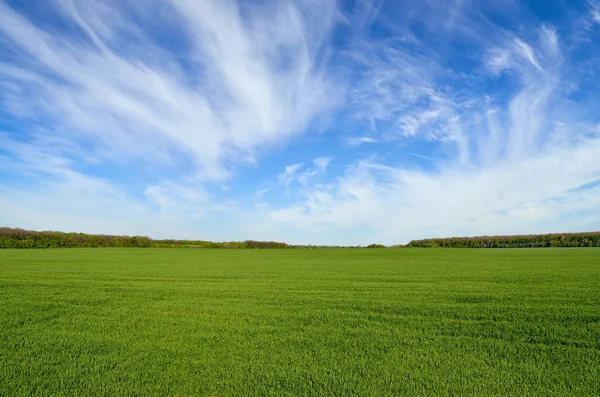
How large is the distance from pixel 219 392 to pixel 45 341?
3270 mm

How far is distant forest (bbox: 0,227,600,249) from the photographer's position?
41.3m

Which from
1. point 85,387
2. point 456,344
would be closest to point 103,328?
point 85,387

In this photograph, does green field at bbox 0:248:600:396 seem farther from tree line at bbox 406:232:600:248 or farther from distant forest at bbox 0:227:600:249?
tree line at bbox 406:232:600:248

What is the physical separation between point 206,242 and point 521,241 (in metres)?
44.0

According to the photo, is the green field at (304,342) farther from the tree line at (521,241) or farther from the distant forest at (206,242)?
the tree line at (521,241)

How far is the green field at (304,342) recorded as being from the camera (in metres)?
3.71

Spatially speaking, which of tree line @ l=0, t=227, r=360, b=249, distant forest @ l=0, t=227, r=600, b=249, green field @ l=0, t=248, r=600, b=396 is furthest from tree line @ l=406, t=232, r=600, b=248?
green field @ l=0, t=248, r=600, b=396

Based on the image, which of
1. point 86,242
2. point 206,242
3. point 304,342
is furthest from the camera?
point 206,242

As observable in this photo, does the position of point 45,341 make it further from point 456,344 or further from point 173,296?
point 456,344

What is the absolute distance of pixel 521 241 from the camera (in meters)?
47.0

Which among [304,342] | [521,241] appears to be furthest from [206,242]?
[304,342]

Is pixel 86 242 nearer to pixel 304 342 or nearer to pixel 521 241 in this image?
pixel 304 342

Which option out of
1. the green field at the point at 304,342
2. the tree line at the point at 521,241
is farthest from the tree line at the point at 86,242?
the green field at the point at 304,342

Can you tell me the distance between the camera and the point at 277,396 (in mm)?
3492
